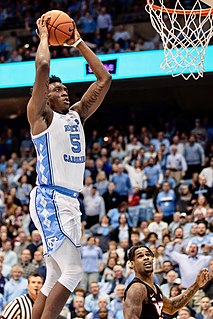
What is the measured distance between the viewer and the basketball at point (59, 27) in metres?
5.16

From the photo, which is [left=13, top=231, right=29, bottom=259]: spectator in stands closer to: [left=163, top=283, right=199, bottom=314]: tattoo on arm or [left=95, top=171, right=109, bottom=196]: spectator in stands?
[left=95, top=171, right=109, bottom=196]: spectator in stands

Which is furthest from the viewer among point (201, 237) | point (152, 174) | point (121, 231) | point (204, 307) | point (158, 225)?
point (152, 174)

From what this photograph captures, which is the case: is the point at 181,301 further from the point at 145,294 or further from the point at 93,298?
the point at 93,298

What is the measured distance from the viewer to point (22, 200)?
1538cm

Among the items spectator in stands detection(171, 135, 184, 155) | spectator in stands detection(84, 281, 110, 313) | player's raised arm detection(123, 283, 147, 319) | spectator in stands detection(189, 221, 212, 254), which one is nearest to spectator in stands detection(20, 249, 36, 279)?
spectator in stands detection(84, 281, 110, 313)

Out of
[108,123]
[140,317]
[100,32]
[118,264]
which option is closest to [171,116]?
[108,123]

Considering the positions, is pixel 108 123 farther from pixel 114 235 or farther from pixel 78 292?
pixel 78 292

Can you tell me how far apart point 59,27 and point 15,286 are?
22.9 ft

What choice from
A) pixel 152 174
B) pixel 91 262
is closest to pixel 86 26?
pixel 152 174

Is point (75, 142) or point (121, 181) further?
point (121, 181)

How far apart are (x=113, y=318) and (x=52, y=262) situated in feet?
18.7

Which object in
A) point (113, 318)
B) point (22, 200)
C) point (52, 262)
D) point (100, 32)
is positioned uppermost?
point (100, 32)

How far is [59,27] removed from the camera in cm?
517

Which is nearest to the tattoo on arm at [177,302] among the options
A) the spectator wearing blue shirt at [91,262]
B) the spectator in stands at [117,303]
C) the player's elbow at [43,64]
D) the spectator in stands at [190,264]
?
the player's elbow at [43,64]
